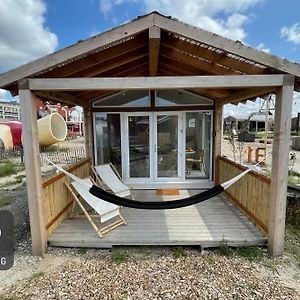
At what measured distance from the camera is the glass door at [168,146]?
5625 millimetres

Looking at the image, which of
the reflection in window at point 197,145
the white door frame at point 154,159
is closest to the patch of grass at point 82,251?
the white door frame at point 154,159

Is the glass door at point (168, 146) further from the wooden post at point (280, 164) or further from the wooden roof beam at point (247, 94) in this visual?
the wooden post at point (280, 164)

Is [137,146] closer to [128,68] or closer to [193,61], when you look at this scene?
[128,68]

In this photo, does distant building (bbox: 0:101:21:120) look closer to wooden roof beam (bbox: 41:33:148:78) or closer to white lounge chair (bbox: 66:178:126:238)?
white lounge chair (bbox: 66:178:126:238)

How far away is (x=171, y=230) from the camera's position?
11.5 ft

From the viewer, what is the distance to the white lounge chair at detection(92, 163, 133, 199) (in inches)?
184

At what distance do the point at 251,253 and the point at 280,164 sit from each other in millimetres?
1229

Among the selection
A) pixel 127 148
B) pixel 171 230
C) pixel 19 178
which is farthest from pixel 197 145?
pixel 19 178

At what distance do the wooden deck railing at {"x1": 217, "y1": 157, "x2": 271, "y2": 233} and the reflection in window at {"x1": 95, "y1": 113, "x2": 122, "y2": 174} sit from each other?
266cm

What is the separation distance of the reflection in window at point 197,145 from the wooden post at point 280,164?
2775mm

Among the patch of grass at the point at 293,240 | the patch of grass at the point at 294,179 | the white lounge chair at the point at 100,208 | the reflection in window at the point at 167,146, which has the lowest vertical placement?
the patch of grass at the point at 294,179

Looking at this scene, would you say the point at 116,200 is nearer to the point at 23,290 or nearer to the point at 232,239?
the point at 23,290

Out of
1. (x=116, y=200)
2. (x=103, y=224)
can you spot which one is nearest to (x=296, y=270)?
(x=116, y=200)

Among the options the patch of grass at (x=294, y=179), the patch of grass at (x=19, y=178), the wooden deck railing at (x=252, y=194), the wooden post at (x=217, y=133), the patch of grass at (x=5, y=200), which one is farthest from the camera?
the patch of grass at (x=19, y=178)
